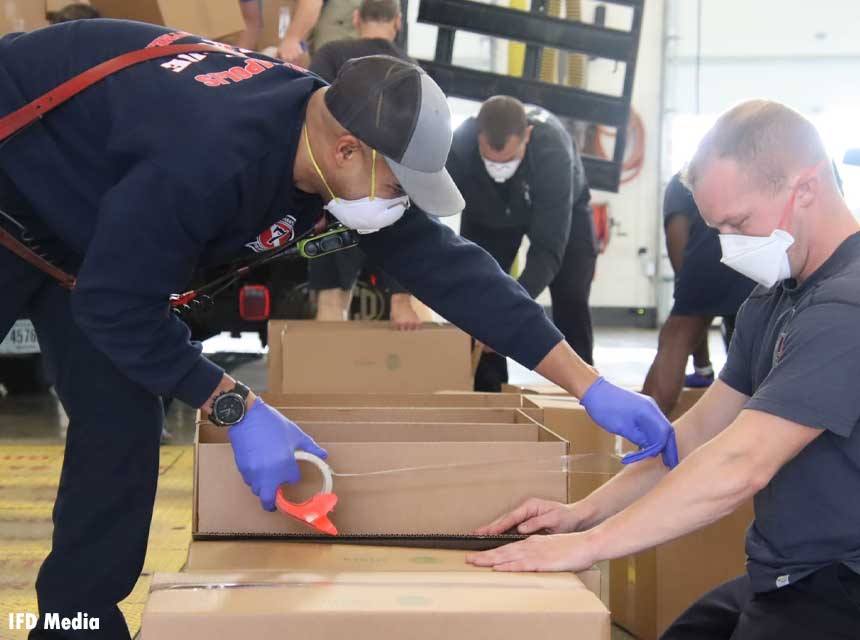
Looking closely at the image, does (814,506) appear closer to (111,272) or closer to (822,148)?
(822,148)

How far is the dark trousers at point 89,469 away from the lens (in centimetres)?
183

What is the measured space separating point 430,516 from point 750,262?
0.63m

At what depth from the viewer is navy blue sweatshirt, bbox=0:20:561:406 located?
4.71ft

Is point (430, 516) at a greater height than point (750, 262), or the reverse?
point (750, 262)

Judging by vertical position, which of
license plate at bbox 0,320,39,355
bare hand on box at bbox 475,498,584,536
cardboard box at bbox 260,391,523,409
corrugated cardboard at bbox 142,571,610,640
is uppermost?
corrugated cardboard at bbox 142,571,610,640

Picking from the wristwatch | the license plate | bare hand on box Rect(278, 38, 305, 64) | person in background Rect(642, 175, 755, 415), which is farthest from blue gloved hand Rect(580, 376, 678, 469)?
the license plate

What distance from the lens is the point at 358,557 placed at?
1.46m

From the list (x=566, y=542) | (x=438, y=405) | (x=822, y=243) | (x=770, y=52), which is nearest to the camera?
(x=566, y=542)

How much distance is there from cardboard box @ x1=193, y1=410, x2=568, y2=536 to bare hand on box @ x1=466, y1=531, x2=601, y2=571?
0.16 m

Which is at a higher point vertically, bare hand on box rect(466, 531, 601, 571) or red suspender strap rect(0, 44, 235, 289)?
red suspender strap rect(0, 44, 235, 289)

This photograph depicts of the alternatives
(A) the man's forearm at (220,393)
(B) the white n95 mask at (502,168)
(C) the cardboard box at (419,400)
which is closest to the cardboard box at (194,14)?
(B) the white n95 mask at (502,168)

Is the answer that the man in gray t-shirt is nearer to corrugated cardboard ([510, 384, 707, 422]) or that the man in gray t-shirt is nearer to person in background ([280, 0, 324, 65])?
corrugated cardboard ([510, 384, 707, 422])

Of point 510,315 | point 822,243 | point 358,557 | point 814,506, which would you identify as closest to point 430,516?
point 358,557

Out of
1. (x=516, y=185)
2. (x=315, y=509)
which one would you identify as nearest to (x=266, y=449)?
(x=315, y=509)
